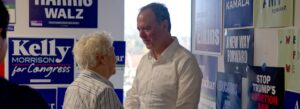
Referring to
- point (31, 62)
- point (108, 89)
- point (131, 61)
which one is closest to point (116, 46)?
point (131, 61)

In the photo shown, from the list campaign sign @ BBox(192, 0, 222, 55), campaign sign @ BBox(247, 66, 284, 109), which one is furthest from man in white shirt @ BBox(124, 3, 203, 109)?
campaign sign @ BBox(192, 0, 222, 55)

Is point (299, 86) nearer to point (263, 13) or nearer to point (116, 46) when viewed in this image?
point (263, 13)

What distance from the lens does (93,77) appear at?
2045 mm

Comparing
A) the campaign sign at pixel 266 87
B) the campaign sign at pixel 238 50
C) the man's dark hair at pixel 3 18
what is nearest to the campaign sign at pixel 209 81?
the campaign sign at pixel 238 50

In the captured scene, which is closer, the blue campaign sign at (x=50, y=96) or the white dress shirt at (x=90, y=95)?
the white dress shirt at (x=90, y=95)

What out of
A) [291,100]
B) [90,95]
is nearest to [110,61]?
[90,95]

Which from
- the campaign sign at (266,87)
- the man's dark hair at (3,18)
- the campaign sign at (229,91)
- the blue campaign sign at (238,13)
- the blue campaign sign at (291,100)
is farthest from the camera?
the campaign sign at (229,91)

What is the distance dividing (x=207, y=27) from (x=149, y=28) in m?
1.05

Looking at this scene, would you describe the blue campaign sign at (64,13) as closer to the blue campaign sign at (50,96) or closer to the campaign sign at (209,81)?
the blue campaign sign at (50,96)

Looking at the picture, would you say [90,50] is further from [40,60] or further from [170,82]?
[40,60]

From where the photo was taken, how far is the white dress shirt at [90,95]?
1936 millimetres

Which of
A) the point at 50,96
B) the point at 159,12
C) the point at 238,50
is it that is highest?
the point at 159,12

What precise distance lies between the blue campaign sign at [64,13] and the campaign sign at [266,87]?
4.96 ft

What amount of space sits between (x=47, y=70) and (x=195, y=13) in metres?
1.40
